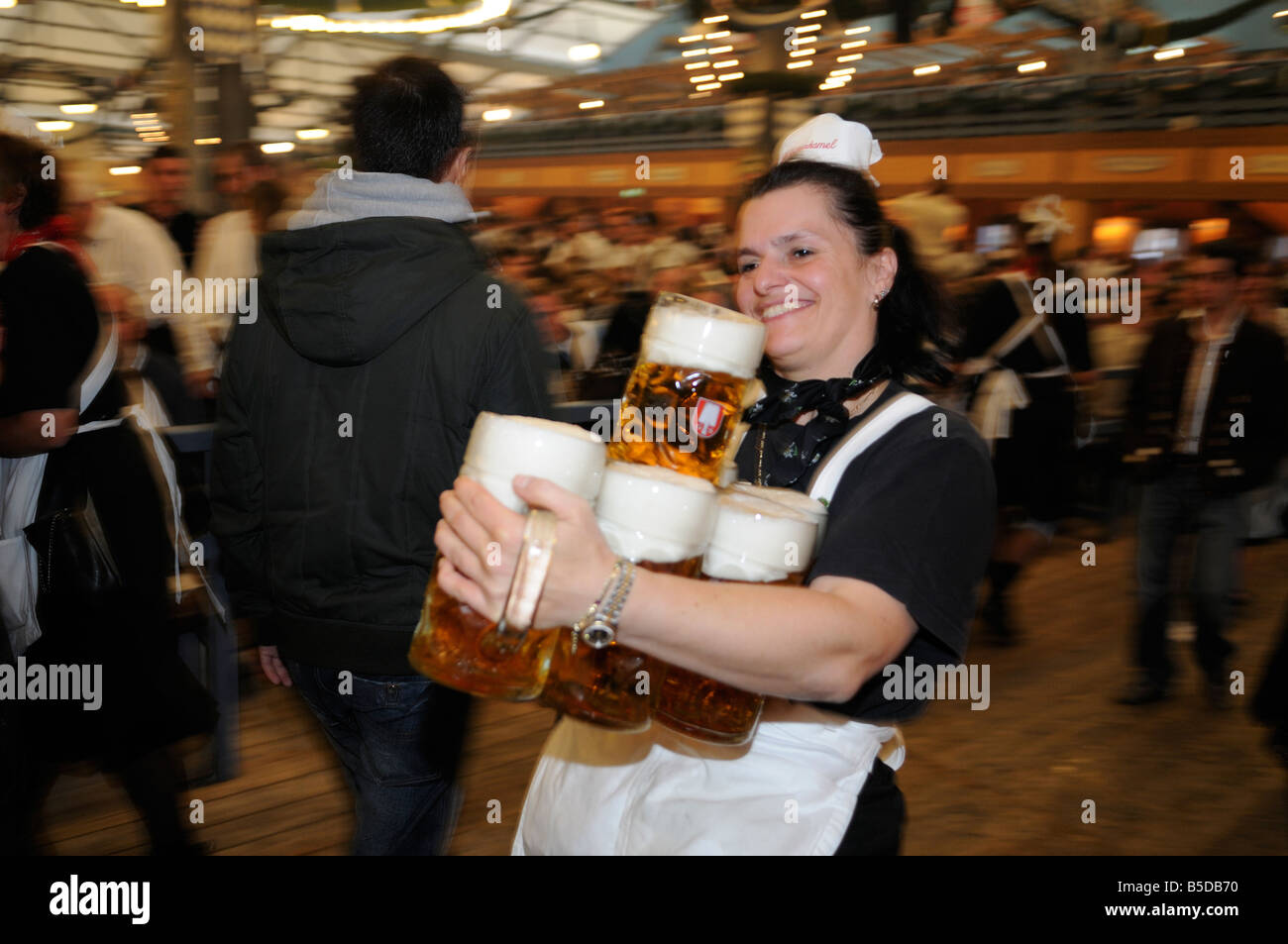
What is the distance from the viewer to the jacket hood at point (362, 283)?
73.5 inches

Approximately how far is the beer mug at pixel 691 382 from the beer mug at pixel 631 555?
114 mm

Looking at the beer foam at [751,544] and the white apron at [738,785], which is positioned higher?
the beer foam at [751,544]

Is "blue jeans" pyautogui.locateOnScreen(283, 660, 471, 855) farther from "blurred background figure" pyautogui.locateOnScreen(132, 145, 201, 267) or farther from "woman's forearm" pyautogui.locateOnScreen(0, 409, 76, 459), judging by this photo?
"blurred background figure" pyautogui.locateOnScreen(132, 145, 201, 267)

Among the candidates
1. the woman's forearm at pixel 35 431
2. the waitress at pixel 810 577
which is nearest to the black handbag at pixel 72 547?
the woman's forearm at pixel 35 431

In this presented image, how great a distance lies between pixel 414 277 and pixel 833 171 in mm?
811

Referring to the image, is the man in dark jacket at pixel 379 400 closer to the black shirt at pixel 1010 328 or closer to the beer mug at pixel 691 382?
the beer mug at pixel 691 382

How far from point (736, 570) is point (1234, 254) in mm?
3896

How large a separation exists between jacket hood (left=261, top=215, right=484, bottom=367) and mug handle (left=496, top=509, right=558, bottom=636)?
1.06 meters

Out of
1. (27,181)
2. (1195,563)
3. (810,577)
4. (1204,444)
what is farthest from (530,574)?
(1195,563)

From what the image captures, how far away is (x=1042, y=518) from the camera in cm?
520

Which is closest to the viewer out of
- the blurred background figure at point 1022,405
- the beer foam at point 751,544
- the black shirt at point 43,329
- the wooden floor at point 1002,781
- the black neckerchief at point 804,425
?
the beer foam at point 751,544

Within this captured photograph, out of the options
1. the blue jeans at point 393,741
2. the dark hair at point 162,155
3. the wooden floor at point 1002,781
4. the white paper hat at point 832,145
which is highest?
the dark hair at point 162,155

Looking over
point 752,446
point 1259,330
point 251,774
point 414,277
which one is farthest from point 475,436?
point 1259,330

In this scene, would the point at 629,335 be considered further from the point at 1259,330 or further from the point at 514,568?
the point at 514,568
